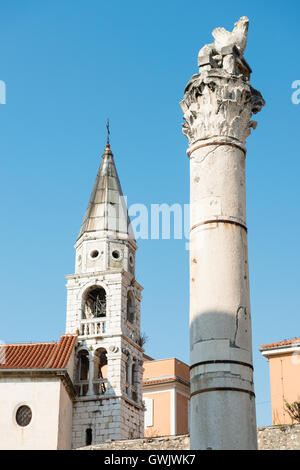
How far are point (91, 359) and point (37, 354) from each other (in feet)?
9.84

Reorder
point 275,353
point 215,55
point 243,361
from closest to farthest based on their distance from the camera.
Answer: point 243,361 < point 215,55 < point 275,353

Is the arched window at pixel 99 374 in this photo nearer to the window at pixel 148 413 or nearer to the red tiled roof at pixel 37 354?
the red tiled roof at pixel 37 354

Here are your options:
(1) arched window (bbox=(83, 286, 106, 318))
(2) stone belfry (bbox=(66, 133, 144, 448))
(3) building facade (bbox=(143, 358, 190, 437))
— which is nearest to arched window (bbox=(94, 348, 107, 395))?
(2) stone belfry (bbox=(66, 133, 144, 448))

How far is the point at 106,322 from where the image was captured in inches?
1345

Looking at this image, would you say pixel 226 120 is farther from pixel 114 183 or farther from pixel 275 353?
pixel 114 183

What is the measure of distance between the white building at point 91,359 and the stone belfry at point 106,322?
42 mm

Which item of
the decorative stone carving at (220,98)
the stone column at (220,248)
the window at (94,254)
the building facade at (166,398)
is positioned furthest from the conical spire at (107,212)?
the stone column at (220,248)

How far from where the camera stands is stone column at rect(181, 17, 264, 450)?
9094 millimetres

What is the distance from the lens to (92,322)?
113 feet

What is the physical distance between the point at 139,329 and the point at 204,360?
26914mm

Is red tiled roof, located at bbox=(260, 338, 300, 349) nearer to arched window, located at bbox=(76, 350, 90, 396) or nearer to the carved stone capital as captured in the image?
arched window, located at bbox=(76, 350, 90, 396)

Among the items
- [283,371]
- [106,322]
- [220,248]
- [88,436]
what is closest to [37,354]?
[106,322]

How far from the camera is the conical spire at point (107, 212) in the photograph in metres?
35.9
